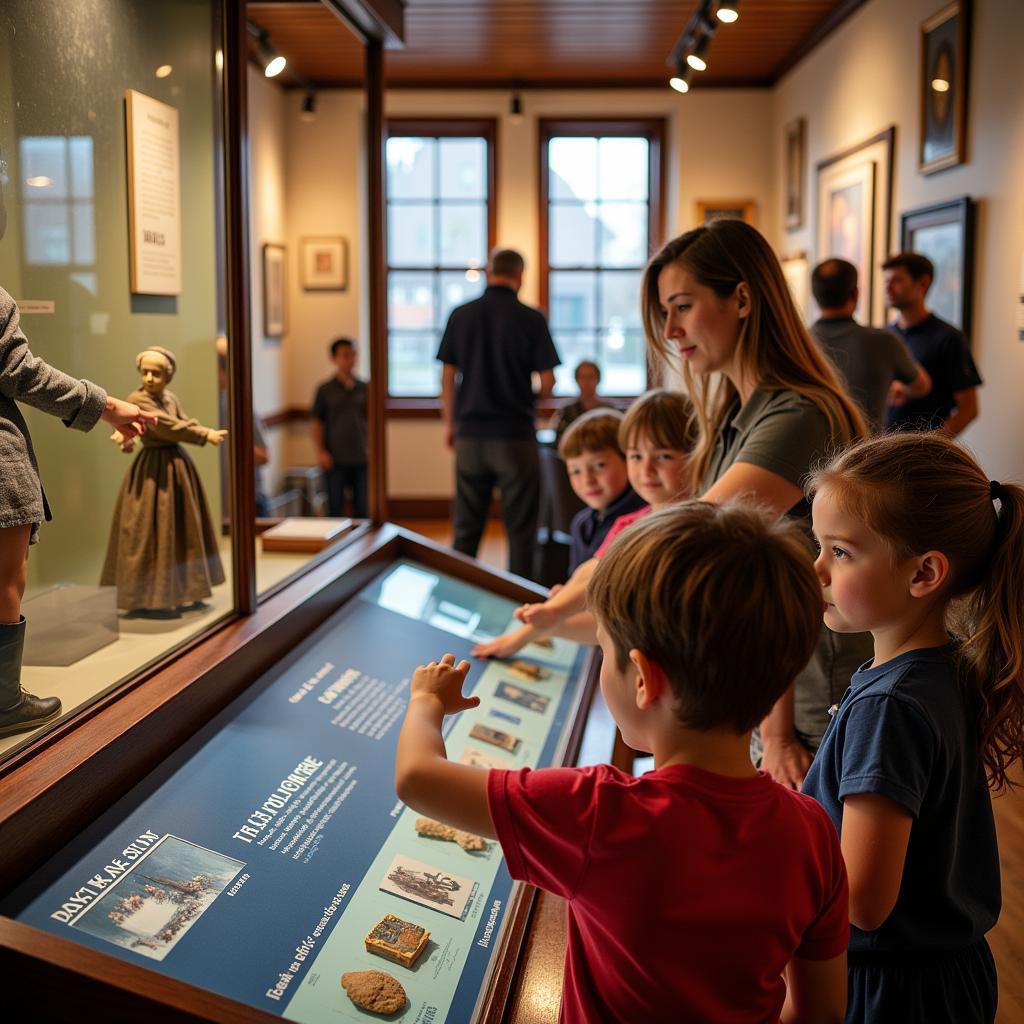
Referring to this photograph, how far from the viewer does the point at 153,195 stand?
175 centimetres

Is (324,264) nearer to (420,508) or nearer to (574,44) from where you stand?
(420,508)

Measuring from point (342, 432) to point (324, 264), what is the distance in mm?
1994

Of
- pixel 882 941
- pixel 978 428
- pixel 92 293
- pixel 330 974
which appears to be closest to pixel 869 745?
pixel 882 941

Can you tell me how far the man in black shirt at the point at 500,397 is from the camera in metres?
5.46

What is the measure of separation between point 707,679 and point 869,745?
0.33 m

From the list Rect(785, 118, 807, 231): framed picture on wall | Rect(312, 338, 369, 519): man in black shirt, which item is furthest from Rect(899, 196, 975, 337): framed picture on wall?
Rect(312, 338, 369, 519): man in black shirt

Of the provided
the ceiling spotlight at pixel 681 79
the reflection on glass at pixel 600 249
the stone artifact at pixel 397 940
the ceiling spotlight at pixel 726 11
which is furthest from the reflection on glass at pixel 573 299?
the stone artifact at pixel 397 940

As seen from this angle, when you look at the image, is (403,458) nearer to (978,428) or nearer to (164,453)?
(978,428)

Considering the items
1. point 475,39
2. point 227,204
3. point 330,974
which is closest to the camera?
point 330,974

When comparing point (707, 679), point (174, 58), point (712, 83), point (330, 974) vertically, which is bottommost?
point (330, 974)

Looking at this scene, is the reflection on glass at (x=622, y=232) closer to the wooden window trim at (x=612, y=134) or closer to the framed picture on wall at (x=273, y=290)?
the wooden window trim at (x=612, y=134)

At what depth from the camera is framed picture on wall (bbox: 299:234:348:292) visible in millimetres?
8688

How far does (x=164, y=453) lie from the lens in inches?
71.9

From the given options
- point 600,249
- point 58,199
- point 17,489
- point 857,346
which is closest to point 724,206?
point 600,249
